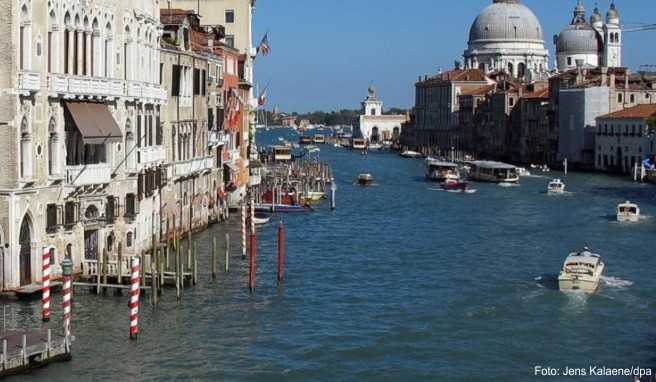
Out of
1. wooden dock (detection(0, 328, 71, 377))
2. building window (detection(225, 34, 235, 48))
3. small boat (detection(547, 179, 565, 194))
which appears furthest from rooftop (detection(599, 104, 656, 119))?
wooden dock (detection(0, 328, 71, 377))

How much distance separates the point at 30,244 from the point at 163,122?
23.2 feet

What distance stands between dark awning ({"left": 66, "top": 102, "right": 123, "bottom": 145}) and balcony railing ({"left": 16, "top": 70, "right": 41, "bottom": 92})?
3.48 ft

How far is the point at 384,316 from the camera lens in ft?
56.4

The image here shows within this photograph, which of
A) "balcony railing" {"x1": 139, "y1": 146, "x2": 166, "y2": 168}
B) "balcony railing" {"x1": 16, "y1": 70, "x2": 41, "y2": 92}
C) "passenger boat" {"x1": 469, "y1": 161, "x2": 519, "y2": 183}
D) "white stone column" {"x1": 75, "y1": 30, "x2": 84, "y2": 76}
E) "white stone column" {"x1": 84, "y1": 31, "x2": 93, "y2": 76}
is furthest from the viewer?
"passenger boat" {"x1": 469, "y1": 161, "x2": 519, "y2": 183}

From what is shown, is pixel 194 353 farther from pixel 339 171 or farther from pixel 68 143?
pixel 339 171

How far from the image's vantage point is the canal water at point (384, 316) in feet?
46.6

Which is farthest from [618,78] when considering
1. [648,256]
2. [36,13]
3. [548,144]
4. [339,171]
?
[36,13]

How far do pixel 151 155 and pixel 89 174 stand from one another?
124 inches

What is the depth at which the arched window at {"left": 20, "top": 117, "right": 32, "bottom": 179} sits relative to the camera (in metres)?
16.0

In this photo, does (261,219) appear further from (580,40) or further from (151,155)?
(580,40)

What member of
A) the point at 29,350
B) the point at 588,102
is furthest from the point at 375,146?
the point at 29,350

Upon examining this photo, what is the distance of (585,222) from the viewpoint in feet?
104

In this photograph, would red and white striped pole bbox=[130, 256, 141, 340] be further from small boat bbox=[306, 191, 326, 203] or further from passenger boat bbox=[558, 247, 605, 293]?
small boat bbox=[306, 191, 326, 203]

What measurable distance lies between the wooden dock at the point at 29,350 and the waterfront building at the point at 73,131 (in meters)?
2.15
